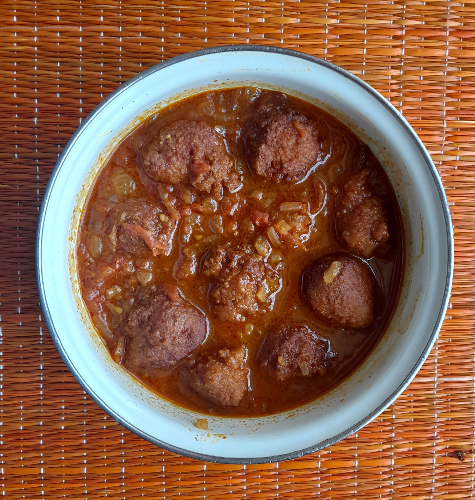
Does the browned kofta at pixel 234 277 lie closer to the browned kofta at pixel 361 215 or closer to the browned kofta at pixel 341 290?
the browned kofta at pixel 341 290

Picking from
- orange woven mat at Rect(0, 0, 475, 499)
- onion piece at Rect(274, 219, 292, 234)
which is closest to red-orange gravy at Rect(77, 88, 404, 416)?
onion piece at Rect(274, 219, 292, 234)

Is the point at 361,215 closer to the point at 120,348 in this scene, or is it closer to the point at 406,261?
the point at 406,261

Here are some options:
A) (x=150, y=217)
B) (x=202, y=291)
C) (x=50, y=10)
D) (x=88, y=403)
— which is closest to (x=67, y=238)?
(x=150, y=217)

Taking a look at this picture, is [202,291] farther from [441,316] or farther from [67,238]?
[441,316]

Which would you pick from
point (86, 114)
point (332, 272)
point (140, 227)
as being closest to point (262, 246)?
point (332, 272)

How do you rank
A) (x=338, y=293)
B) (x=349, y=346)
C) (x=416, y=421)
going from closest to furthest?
(x=338, y=293) → (x=349, y=346) → (x=416, y=421)

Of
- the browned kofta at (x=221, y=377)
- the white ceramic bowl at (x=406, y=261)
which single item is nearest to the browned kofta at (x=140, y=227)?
the white ceramic bowl at (x=406, y=261)
